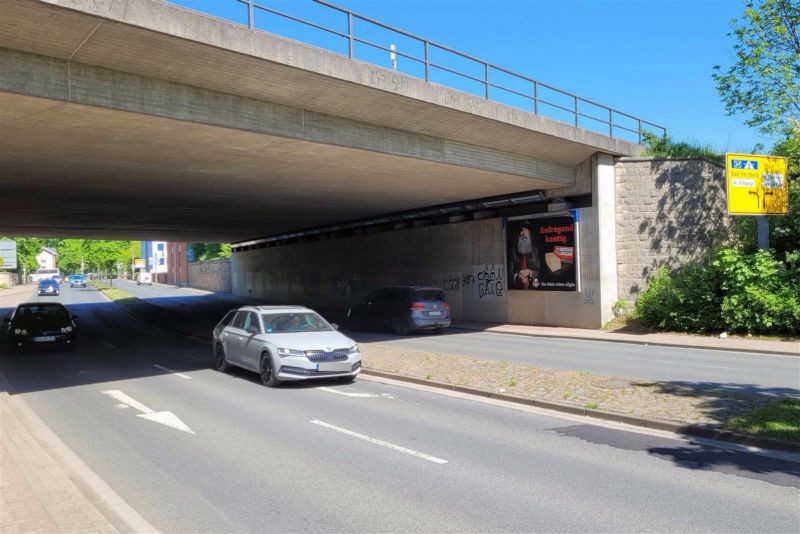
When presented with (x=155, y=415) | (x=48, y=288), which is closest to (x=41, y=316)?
(x=155, y=415)

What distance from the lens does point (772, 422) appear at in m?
7.49

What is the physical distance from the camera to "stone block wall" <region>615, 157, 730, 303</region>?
22062mm

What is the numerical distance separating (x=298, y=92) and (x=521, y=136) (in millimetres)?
8348

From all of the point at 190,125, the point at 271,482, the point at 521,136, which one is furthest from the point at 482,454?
the point at 521,136

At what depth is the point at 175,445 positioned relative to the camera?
766 cm

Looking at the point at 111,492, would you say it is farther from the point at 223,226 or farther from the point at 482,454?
the point at 223,226

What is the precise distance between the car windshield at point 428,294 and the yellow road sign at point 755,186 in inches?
392

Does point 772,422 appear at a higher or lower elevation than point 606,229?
lower

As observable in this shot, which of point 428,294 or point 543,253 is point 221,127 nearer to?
point 428,294

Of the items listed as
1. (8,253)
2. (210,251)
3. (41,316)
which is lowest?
(41,316)

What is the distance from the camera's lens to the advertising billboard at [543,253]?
76.0 feet

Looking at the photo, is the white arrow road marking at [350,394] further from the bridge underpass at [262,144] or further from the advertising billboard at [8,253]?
the advertising billboard at [8,253]

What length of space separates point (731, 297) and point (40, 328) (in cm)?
2073

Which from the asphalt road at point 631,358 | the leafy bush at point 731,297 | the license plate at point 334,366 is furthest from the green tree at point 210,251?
the license plate at point 334,366
